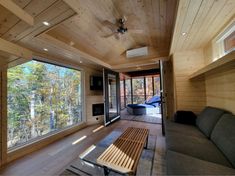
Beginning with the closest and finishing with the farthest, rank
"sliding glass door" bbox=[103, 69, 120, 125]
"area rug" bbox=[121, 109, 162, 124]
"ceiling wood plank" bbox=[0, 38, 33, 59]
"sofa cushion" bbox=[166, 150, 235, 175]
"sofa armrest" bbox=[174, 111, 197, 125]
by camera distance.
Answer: "sofa cushion" bbox=[166, 150, 235, 175] → "ceiling wood plank" bbox=[0, 38, 33, 59] → "sofa armrest" bbox=[174, 111, 197, 125] → "sliding glass door" bbox=[103, 69, 120, 125] → "area rug" bbox=[121, 109, 162, 124]

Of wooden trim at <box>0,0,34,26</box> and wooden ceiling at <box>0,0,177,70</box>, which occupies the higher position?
wooden ceiling at <box>0,0,177,70</box>

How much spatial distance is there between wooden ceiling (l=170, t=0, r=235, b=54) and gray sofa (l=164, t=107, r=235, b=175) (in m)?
1.55

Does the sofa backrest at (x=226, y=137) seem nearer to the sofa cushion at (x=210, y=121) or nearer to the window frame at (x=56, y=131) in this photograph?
the sofa cushion at (x=210, y=121)

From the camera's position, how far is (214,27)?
206cm

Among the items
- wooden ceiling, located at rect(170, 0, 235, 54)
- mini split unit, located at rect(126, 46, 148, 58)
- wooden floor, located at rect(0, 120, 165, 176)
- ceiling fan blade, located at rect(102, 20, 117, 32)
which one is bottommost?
wooden floor, located at rect(0, 120, 165, 176)

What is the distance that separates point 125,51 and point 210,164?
3.66 meters

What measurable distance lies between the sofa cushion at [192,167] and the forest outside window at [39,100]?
3100 millimetres

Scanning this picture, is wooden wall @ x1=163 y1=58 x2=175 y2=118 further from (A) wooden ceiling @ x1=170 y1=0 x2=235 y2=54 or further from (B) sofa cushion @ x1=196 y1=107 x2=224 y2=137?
(B) sofa cushion @ x1=196 y1=107 x2=224 y2=137

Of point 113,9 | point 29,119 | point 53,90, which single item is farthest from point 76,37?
point 29,119

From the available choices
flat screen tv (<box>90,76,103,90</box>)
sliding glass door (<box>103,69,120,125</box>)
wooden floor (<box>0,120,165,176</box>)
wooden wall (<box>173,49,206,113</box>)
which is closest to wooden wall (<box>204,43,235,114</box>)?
wooden wall (<box>173,49,206,113</box>)

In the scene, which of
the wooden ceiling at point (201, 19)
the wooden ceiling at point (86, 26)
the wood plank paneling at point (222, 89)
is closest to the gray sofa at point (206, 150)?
the wood plank paneling at point (222, 89)

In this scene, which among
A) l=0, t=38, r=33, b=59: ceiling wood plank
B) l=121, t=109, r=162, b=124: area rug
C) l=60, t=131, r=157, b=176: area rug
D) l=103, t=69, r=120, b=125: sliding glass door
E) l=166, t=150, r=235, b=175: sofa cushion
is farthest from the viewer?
l=121, t=109, r=162, b=124: area rug

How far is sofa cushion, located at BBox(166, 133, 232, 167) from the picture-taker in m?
1.42

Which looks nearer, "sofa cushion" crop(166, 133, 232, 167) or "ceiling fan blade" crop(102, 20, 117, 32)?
"sofa cushion" crop(166, 133, 232, 167)
